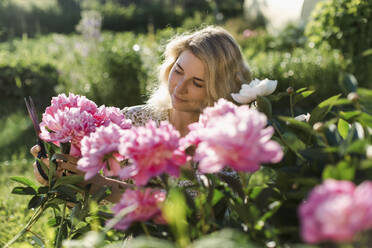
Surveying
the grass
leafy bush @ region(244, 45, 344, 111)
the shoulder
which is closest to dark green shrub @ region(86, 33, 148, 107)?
the grass

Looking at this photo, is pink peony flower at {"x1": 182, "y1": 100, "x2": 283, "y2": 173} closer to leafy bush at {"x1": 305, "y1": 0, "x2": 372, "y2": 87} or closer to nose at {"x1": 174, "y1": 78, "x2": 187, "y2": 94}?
nose at {"x1": 174, "y1": 78, "x2": 187, "y2": 94}

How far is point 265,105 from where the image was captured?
875 mm

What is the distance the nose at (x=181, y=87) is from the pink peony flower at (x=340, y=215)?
49.5 inches

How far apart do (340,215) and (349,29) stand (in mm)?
4759

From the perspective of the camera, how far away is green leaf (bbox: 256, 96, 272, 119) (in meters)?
0.86

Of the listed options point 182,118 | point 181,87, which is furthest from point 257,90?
point 182,118

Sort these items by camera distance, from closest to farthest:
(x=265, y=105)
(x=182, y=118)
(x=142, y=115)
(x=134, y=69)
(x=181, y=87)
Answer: (x=265, y=105) → (x=181, y=87) → (x=182, y=118) → (x=142, y=115) → (x=134, y=69)

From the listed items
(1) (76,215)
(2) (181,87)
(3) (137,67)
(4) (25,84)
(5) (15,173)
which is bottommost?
(5) (15,173)

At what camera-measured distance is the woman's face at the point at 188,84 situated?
1.69m

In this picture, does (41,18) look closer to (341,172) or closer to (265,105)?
(265,105)

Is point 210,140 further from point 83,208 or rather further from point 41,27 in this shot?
point 41,27

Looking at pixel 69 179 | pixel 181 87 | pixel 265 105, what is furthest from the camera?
pixel 181 87

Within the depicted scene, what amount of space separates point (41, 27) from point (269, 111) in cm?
1828

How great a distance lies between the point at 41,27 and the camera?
17578 mm
